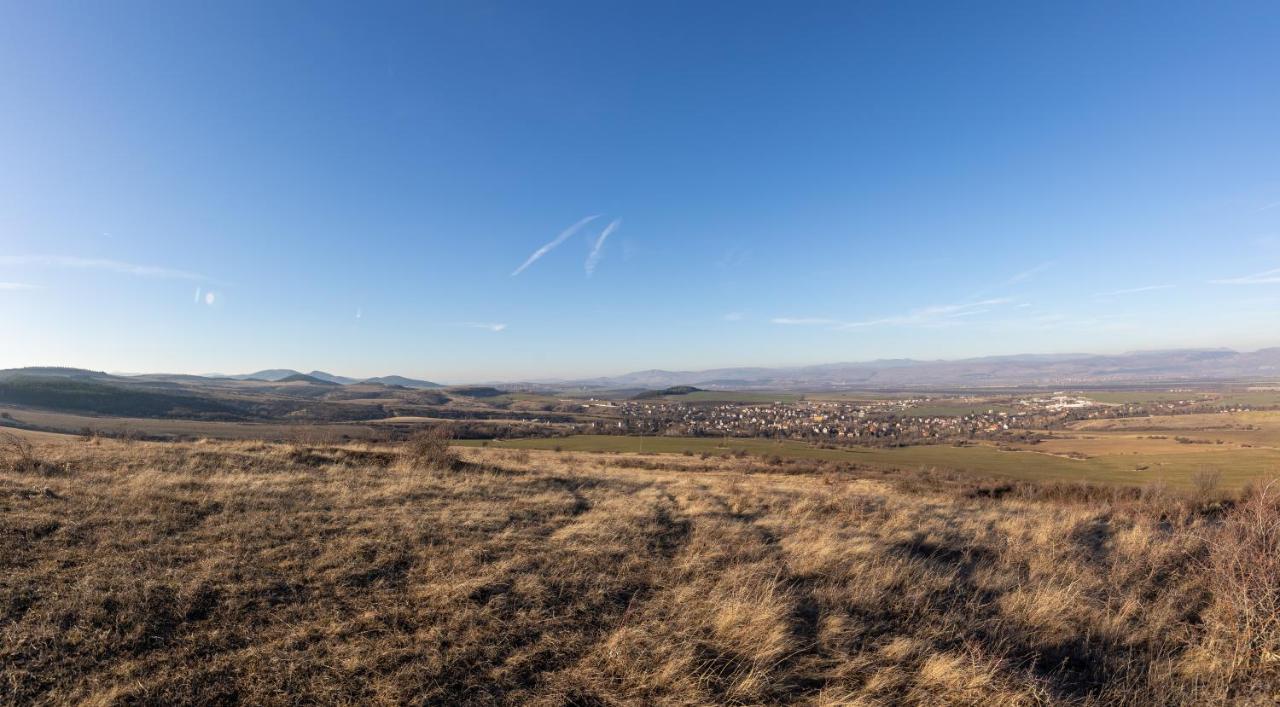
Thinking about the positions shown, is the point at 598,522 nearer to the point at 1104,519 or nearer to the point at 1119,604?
the point at 1119,604

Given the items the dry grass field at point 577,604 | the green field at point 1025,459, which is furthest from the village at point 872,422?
the dry grass field at point 577,604

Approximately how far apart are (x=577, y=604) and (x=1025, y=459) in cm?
5157

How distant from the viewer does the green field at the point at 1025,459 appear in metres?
31.7

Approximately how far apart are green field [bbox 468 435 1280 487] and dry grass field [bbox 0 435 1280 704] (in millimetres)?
30645

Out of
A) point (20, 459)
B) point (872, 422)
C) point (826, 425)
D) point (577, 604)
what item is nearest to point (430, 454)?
point (20, 459)

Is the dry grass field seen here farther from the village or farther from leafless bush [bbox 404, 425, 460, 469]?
the village

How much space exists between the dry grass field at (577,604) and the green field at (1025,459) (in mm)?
30645

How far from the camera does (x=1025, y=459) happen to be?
4294 centimetres

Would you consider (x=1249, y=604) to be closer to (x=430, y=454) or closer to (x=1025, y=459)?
(x=430, y=454)

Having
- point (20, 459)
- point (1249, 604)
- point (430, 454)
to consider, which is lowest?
point (1249, 604)

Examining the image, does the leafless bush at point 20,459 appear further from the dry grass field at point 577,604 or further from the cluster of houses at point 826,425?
the cluster of houses at point 826,425

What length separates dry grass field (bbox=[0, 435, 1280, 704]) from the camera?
439 centimetres

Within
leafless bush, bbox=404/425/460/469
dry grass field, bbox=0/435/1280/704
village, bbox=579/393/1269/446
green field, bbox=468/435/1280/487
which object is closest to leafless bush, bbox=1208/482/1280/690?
dry grass field, bbox=0/435/1280/704

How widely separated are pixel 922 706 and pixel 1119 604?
4.93 meters
